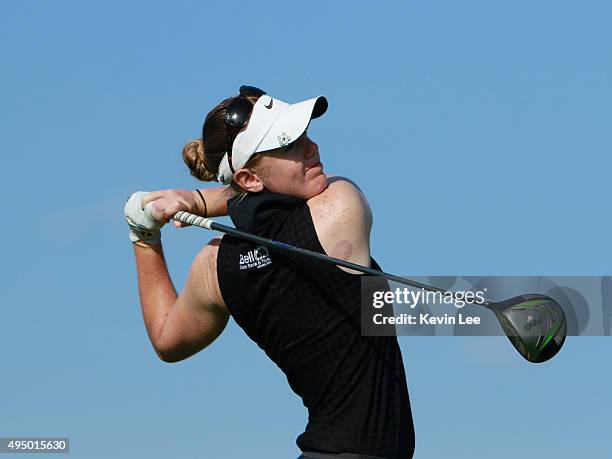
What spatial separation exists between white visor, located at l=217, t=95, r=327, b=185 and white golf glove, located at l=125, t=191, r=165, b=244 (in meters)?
0.60

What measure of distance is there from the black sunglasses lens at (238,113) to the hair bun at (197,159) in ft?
1.24

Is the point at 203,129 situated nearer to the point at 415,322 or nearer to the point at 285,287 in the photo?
the point at 285,287

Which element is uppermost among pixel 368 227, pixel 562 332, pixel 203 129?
pixel 203 129

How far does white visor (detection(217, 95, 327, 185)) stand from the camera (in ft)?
23.0

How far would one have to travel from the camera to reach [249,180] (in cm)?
714

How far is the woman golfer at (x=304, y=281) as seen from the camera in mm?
6859

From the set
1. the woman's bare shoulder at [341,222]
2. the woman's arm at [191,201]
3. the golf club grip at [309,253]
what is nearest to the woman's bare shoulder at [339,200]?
the woman's bare shoulder at [341,222]

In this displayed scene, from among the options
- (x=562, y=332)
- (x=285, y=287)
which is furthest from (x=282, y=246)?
(x=562, y=332)

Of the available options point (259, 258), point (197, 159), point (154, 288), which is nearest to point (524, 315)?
point (259, 258)

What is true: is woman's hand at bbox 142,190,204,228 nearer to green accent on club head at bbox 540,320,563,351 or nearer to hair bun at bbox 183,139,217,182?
hair bun at bbox 183,139,217,182

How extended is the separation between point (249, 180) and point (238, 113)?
38 centimetres

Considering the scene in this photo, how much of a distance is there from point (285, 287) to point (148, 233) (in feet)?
3.92

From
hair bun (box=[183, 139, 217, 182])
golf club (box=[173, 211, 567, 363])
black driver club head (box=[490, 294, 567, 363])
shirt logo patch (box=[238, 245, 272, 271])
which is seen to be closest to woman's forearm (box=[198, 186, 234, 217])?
hair bun (box=[183, 139, 217, 182])

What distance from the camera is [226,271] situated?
23.1 ft
